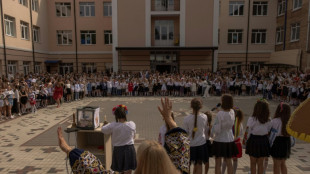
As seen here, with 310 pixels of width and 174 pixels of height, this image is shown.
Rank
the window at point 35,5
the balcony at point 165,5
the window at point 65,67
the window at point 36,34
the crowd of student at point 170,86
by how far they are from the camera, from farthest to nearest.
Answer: the window at point 65,67, the balcony at point 165,5, the window at point 36,34, the window at point 35,5, the crowd of student at point 170,86

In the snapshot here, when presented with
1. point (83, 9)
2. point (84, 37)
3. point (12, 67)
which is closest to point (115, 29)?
point (84, 37)

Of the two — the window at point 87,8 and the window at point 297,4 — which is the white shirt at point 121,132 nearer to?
the window at point 297,4

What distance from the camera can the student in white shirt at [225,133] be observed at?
13.7 ft

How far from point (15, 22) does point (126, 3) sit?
11186 millimetres

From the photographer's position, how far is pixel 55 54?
27.5 m

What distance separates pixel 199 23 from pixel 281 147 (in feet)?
71.2

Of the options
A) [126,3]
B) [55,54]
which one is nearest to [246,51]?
[126,3]

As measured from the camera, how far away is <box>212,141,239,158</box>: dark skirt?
14.0 ft

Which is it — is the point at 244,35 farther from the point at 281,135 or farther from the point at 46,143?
the point at 46,143

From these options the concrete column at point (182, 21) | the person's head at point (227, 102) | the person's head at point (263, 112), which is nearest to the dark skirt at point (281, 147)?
the person's head at point (263, 112)

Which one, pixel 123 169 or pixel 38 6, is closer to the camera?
pixel 123 169

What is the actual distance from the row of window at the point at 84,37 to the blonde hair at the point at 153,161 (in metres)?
27.6

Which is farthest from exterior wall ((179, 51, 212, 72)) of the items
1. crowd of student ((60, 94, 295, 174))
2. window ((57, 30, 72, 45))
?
crowd of student ((60, 94, 295, 174))

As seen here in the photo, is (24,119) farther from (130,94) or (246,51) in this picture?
(246,51)
